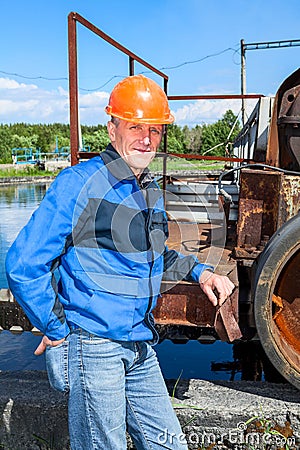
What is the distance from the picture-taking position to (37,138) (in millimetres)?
78438

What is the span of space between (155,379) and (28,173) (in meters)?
40.2

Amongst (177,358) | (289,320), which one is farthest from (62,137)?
(289,320)

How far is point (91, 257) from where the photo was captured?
6.84 ft

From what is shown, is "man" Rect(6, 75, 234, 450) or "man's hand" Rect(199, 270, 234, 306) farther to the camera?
"man's hand" Rect(199, 270, 234, 306)

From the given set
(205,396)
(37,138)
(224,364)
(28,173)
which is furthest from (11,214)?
(37,138)

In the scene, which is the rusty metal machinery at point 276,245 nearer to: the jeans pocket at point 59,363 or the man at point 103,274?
the man at point 103,274

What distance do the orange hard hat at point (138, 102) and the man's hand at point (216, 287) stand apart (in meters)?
0.76

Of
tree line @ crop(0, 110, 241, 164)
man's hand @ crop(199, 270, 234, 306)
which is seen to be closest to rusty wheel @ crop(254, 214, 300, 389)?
man's hand @ crop(199, 270, 234, 306)

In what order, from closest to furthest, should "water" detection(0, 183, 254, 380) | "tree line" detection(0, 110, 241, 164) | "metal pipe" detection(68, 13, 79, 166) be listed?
"metal pipe" detection(68, 13, 79, 166), "water" detection(0, 183, 254, 380), "tree line" detection(0, 110, 241, 164)

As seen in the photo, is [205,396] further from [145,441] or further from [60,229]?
[60,229]

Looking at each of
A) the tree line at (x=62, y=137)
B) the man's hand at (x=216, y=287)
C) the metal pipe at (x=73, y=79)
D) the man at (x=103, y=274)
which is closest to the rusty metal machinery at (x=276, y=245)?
the man's hand at (x=216, y=287)

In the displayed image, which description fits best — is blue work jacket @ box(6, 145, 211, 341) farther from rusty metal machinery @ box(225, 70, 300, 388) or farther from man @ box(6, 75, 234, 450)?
rusty metal machinery @ box(225, 70, 300, 388)

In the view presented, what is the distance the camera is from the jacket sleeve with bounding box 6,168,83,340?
6.43 feet

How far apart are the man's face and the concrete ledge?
1502mm
